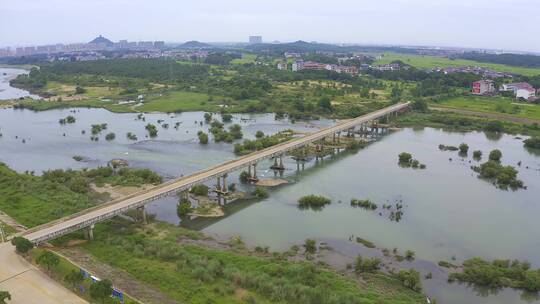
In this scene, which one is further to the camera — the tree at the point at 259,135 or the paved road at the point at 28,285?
the tree at the point at 259,135

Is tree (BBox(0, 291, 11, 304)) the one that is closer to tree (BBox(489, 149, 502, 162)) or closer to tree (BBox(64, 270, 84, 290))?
tree (BBox(64, 270, 84, 290))

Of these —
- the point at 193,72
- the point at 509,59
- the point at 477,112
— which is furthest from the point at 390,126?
the point at 509,59

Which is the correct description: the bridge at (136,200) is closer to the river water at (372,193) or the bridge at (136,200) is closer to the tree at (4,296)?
the river water at (372,193)

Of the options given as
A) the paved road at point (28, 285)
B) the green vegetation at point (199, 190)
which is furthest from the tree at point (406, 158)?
the paved road at point (28, 285)

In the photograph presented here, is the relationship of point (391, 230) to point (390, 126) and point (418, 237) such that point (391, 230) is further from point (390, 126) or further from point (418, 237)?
point (390, 126)

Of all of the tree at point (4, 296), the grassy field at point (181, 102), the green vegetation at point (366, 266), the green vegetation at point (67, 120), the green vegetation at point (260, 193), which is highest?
the grassy field at point (181, 102)

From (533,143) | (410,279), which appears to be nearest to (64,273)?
(410,279)
